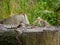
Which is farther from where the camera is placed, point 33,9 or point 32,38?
point 33,9

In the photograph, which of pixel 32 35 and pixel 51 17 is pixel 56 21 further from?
pixel 32 35

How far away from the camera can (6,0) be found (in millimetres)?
3203

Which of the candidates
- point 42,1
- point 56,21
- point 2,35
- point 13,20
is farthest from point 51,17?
point 2,35

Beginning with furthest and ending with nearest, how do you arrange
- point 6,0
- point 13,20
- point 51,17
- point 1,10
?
point 51,17 → point 1,10 → point 6,0 → point 13,20

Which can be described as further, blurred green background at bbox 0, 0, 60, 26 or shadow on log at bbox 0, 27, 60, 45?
→ blurred green background at bbox 0, 0, 60, 26

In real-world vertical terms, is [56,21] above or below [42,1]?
below

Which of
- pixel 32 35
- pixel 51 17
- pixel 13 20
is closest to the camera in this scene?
pixel 32 35

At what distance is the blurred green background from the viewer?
3.32 m

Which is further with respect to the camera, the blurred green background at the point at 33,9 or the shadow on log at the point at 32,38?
the blurred green background at the point at 33,9

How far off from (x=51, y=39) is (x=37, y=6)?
253cm

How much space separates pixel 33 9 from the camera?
3693 millimetres

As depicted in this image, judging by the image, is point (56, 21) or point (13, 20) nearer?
point (13, 20)

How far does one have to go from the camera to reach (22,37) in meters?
1.33

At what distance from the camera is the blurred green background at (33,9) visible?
332cm
